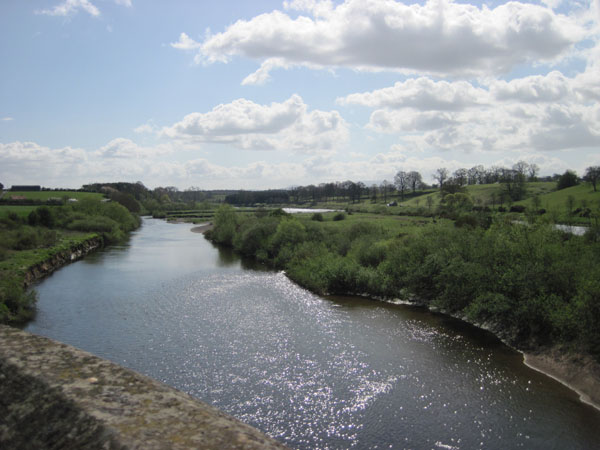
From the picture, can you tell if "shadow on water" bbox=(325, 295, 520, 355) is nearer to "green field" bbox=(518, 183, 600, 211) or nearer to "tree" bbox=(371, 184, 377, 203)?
"green field" bbox=(518, 183, 600, 211)

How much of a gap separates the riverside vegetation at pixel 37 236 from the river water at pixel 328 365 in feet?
6.37

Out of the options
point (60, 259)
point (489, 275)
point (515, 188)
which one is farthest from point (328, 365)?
point (515, 188)

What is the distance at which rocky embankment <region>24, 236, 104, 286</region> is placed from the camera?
43.4 meters

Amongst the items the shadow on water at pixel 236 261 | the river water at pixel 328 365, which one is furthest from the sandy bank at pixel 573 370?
the shadow on water at pixel 236 261

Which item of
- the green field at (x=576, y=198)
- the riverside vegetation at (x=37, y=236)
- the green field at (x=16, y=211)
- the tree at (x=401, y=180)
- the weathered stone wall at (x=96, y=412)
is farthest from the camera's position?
the tree at (x=401, y=180)

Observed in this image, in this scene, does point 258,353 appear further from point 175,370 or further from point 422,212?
point 422,212

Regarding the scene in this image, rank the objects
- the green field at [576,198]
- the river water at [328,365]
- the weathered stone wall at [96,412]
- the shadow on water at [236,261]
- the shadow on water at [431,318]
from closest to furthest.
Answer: the weathered stone wall at [96,412], the river water at [328,365], the shadow on water at [431,318], the shadow on water at [236,261], the green field at [576,198]

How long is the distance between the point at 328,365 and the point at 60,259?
44.9 meters

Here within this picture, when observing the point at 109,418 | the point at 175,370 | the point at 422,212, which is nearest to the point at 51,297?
the point at 175,370

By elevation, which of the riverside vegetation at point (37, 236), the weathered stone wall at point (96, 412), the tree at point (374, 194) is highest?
the tree at point (374, 194)

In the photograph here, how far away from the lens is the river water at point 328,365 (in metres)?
16.3

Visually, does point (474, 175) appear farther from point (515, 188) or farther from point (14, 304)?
point (14, 304)

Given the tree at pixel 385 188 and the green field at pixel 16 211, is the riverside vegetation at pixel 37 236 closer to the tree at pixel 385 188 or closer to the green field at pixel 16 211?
the green field at pixel 16 211

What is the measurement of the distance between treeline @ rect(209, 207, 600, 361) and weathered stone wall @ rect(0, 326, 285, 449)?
22.0 metres
